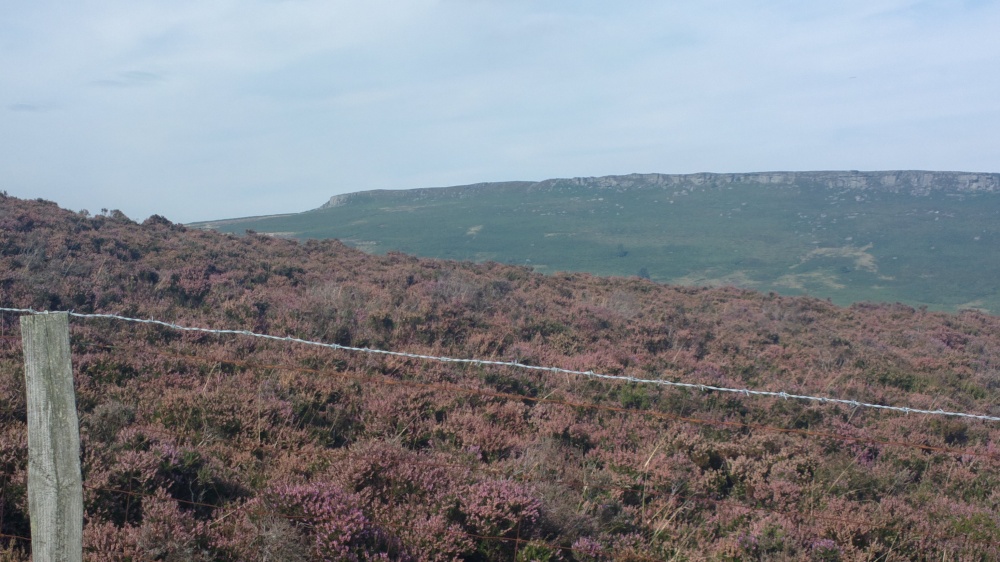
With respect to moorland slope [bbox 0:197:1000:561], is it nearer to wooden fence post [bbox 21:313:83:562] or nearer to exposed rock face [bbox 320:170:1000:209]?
wooden fence post [bbox 21:313:83:562]

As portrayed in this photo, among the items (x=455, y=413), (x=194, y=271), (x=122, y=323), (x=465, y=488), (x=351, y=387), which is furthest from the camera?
(x=194, y=271)

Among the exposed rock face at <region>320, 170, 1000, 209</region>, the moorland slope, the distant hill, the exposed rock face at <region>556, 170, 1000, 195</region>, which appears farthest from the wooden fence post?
the exposed rock face at <region>556, 170, 1000, 195</region>

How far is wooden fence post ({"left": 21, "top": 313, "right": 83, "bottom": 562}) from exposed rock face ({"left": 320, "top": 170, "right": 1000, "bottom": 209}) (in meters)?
88.1

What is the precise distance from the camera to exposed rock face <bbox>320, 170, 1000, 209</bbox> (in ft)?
261

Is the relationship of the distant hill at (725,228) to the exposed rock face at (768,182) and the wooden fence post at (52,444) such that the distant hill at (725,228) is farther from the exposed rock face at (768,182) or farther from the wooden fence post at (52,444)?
the wooden fence post at (52,444)

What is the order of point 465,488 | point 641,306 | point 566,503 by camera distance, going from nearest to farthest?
point 465,488
point 566,503
point 641,306

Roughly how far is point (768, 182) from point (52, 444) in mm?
96547

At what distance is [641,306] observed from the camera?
17.0 m

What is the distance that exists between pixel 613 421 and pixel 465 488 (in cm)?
318

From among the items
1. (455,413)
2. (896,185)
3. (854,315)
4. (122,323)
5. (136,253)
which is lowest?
(854,315)

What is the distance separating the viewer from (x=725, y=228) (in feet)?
231

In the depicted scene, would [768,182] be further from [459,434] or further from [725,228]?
[459,434]

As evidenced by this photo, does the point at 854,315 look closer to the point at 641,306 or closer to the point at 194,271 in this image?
the point at 641,306

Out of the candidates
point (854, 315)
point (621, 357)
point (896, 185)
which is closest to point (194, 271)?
point (621, 357)
